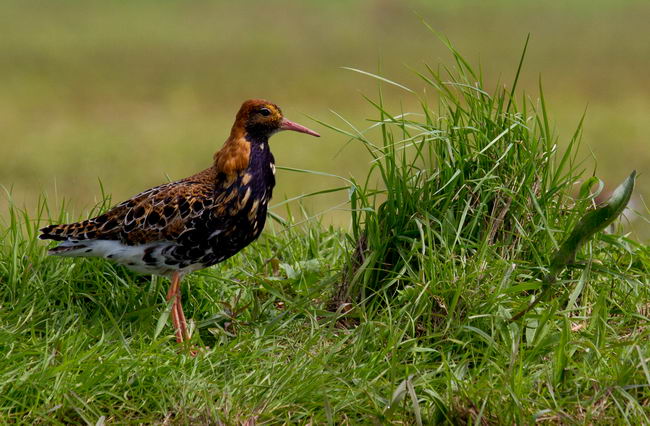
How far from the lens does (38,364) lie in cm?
436

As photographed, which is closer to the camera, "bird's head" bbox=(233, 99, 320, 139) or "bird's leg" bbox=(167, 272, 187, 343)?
"bird's leg" bbox=(167, 272, 187, 343)

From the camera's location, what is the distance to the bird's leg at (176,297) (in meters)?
4.84

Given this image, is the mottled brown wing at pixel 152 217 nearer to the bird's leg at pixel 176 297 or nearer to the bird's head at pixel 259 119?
the bird's leg at pixel 176 297

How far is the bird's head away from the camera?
16.2 ft

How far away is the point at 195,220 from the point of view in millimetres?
4797

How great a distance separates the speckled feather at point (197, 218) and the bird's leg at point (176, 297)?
0.05 metres

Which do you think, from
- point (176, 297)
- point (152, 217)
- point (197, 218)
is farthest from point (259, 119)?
point (176, 297)

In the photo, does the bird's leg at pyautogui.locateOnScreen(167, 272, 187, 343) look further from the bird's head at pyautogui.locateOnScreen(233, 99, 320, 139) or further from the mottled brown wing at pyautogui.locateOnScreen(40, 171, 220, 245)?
the bird's head at pyautogui.locateOnScreen(233, 99, 320, 139)

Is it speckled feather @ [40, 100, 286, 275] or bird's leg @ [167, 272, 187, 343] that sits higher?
speckled feather @ [40, 100, 286, 275]

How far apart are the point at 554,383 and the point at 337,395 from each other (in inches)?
37.5

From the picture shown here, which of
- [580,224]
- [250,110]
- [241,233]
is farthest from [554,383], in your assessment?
[250,110]

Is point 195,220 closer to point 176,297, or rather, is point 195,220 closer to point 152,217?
point 152,217

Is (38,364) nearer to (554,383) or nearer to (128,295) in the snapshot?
(128,295)

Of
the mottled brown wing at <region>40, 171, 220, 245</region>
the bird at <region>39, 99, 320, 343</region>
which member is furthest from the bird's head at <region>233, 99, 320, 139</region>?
the mottled brown wing at <region>40, 171, 220, 245</region>
